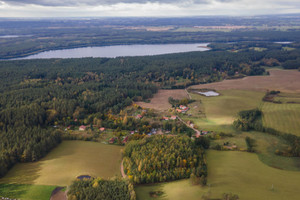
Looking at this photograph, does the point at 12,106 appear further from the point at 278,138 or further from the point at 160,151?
the point at 278,138

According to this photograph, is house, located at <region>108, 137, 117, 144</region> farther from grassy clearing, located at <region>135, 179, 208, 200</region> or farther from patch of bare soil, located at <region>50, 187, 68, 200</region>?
grassy clearing, located at <region>135, 179, 208, 200</region>

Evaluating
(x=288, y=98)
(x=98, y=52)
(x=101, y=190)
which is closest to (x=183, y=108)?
(x=288, y=98)

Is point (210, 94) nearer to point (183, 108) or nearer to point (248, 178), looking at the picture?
point (183, 108)

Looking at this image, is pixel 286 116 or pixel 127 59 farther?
pixel 127 59

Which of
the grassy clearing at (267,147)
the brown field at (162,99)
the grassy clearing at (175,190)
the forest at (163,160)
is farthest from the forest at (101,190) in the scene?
the brown field at (162,99)

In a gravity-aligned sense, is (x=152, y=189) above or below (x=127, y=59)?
below

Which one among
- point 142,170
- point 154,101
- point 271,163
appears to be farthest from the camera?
point 154,101

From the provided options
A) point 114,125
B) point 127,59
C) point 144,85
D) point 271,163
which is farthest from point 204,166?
point 127,59
